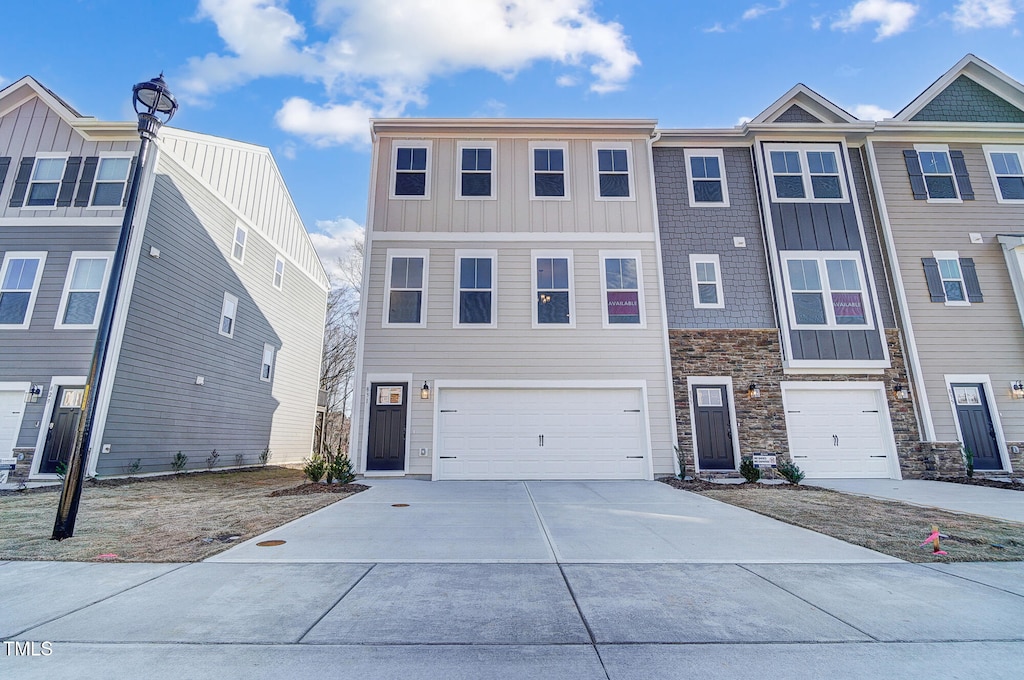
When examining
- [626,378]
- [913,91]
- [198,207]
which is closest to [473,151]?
[626,378]

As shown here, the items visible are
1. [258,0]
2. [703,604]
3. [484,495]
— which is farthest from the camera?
[258,0]

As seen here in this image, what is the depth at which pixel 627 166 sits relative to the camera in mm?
11047

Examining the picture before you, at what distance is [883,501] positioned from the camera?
6891mm

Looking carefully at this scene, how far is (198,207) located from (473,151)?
7.68m

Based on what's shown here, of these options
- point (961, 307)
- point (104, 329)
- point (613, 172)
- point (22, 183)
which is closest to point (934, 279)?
point (961, 307)

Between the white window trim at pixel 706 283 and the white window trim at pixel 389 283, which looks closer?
the white window trim at pixel 389 283

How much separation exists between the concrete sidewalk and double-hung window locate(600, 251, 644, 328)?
5076 mm

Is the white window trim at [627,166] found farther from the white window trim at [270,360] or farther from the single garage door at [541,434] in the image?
the white window trim at [270,360]

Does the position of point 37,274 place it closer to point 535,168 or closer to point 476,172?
point 476,172

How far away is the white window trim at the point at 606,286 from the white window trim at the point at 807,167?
3.93 m

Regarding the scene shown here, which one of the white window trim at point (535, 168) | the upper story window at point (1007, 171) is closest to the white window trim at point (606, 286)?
the white window trim at point (535, 168)

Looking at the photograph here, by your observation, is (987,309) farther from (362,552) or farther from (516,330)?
(362,552)

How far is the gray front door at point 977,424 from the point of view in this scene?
32.3 ft

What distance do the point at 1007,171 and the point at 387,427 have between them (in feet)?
55.6
